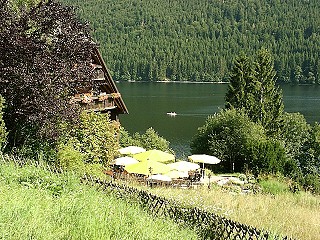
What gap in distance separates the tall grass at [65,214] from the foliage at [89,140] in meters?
5.19

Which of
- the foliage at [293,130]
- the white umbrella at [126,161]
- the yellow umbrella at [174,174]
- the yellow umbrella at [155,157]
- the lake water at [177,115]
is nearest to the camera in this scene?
the yellow umbrella at [174,174]

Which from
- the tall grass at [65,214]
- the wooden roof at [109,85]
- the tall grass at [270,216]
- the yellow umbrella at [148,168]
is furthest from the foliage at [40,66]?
the wooden roof at [109,85]

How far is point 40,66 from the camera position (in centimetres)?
1143

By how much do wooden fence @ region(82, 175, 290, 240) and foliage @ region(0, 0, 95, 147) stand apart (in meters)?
4.06

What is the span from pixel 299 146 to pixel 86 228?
34.3 meters

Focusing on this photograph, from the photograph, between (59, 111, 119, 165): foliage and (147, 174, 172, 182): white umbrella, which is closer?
(59, 111, 119, 165): foliage

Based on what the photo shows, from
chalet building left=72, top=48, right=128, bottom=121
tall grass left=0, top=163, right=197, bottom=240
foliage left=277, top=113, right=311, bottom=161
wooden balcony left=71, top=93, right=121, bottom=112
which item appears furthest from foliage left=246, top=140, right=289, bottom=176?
tall grass left=0, top=163, right=197, bottom=240

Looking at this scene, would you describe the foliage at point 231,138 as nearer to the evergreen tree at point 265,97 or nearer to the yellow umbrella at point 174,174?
the yellow umbrella at point 174,174

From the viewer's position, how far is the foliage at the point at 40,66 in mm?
11414

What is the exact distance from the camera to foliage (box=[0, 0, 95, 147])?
37.4 feet

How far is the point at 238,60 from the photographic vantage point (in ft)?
143

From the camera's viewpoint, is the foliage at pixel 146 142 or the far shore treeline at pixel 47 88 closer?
the far shore treeline at pixel 47 88

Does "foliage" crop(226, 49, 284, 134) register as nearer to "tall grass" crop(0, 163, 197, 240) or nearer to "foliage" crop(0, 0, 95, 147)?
"foliage" crop(0, 0, 95, 147)

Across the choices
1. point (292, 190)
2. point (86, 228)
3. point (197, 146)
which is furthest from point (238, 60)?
point (86, 228)
